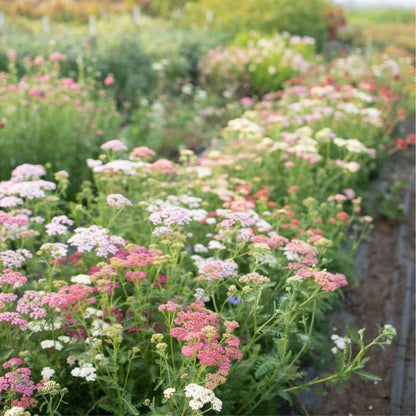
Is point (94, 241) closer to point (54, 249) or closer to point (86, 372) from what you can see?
point (54, 249)

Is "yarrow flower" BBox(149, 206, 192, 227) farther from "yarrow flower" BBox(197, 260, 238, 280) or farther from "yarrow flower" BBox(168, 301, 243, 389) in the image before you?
"yarrow flower" BBox(168, 301, 243, 389)

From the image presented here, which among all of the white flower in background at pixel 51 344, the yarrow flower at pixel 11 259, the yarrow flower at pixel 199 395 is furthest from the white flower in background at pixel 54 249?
the yarrow flower at pixel 199 395

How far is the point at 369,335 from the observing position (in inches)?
186

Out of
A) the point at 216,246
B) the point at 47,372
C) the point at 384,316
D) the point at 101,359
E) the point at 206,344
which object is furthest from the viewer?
the point at 384,316

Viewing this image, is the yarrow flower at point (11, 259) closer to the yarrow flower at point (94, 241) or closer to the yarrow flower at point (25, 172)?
the yarrow flower at point (94, 241)

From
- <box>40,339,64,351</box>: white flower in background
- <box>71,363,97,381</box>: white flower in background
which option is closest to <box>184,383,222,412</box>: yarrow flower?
<box>71,363,97,381</box>: white flower in background

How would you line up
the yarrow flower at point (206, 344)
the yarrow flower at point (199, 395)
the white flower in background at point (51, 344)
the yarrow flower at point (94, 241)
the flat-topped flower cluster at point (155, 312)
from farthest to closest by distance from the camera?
the yarrow flower at point (94, 241) → the white flower in background at point (51, 344) → the flat-topped flower cluster at point (155, 312) → the yarrow flower at point (206, 344) → the yarrow flower at point (199, 395)

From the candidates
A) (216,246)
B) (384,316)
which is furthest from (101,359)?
(384,316)

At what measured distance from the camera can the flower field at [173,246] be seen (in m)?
2.82

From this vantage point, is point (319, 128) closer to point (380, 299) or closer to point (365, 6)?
point (380, 299)

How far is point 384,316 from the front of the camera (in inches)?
197

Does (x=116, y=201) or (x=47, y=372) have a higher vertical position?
(x=116, y=201)

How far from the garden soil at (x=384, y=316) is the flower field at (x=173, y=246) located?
15cm

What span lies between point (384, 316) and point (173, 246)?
9.30ft
